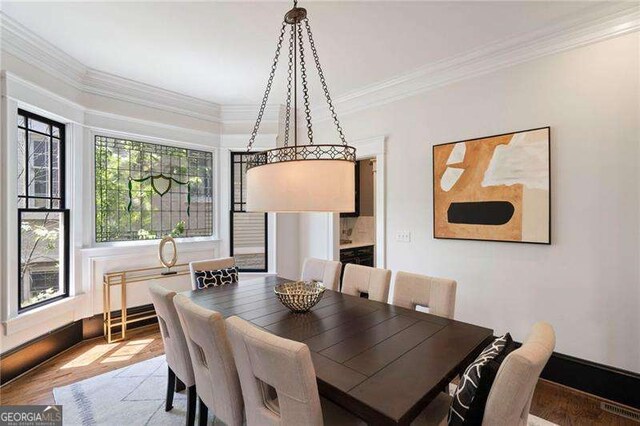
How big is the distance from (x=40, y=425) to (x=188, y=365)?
1.20m

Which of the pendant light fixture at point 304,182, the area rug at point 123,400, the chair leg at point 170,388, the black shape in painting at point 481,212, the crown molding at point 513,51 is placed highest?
the crown molding at point 513,51

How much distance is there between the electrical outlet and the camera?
3342 millimetres

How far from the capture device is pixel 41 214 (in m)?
2.90

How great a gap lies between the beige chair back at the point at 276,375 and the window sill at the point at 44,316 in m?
2.48

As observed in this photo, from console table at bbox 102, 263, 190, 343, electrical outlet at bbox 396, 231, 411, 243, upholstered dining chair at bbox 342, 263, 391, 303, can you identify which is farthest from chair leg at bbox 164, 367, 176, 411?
electrical outlet at bbox 396, 231, 411, 243

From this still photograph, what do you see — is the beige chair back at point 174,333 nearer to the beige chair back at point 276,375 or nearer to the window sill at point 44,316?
the beige chair back at point 276,375

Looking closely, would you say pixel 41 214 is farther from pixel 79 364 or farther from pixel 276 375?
pixel 276 375

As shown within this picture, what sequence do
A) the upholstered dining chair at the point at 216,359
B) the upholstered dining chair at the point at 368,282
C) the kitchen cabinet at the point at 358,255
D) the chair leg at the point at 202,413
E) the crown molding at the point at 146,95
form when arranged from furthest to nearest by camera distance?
1. the kitchen cabinet at the point at 358,255
2. the crown molding at the point at 146,95
3. the upholstered dining chair at the point at 368,282
4. the chair leg at the point at 202,413
5. the upholstered dining chair at the point at 216,359

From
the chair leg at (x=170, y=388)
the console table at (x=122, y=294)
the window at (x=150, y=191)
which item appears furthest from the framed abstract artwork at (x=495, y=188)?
the console table at (x=122, y=294)

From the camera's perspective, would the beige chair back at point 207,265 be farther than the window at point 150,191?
No

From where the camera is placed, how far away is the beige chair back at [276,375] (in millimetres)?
1067

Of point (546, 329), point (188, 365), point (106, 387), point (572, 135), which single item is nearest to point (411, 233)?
point (572, 135)

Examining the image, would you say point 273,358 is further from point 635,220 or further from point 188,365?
Answer: point 635,220

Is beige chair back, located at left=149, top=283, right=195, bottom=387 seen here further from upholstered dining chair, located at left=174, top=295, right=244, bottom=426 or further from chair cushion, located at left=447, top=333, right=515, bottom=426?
chair cushion, located at left=447, top=333, right=515, bottom=426
